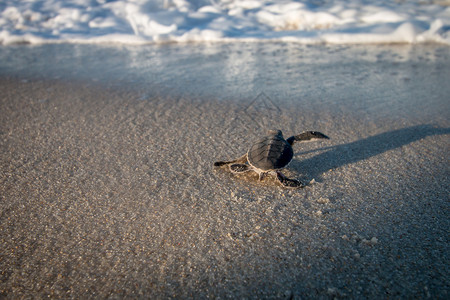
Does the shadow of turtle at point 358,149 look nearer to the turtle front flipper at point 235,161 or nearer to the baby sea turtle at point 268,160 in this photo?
the baby sea turtle at point 268,160

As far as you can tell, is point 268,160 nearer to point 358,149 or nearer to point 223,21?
point 358,149

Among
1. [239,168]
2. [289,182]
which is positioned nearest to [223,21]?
[239,168]

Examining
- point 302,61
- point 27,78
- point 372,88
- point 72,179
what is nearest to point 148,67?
point 27,78

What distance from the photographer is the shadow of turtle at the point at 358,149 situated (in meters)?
2.17

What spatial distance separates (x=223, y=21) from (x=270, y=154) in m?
5.08

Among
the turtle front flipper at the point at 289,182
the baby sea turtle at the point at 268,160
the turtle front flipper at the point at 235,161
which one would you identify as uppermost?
the baby sea turtle at the point at 268,160

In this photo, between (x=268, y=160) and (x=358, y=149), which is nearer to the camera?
(x=268, y=160)

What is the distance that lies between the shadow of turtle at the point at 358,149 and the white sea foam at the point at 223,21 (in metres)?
3.02

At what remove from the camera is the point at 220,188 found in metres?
1.96

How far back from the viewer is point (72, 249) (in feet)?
5.04

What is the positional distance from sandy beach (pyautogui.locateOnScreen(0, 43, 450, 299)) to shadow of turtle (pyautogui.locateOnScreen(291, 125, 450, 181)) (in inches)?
0.6

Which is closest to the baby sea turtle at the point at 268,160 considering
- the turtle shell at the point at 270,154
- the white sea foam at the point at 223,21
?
the turtle shell at the point at 270,154

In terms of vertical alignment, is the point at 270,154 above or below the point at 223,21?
below

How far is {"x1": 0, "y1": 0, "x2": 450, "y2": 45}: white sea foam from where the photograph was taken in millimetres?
5191
